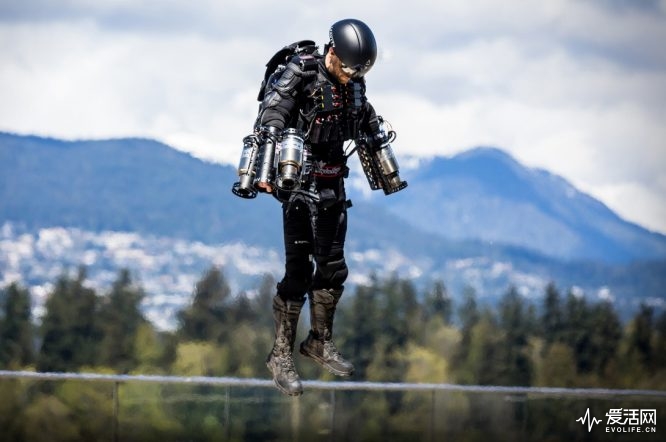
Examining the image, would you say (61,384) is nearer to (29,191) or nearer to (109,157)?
(29,191)

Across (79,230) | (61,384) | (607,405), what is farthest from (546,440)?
(79,230)

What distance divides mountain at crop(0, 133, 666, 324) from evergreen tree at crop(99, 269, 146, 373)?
2819 cm

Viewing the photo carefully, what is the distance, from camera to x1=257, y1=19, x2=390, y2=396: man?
13820 mm

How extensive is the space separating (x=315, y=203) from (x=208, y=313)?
175 feet

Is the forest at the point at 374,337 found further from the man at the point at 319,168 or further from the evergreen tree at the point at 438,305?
the man at the point at 319,168

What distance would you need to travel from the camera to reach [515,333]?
89.9 metres

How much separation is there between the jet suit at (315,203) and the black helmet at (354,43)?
0.40 meters

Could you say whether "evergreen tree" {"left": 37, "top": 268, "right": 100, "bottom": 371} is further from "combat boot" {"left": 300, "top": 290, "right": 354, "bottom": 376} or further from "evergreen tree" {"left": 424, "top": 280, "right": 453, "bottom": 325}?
"combat boot" {"left": 300, "top": 290, "right": 354, "bottom": 376}

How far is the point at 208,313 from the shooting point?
220 feet

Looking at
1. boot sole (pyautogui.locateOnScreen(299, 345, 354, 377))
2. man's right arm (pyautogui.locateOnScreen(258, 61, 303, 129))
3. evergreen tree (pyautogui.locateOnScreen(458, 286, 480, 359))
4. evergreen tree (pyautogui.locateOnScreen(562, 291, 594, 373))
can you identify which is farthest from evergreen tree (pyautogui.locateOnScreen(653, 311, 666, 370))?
man's right arm (pyautogui.locateOnScreen(258, 61, 303, 129))


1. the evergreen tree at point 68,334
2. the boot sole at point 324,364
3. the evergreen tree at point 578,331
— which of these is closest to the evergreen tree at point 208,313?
the evergreen tree at point 68,334

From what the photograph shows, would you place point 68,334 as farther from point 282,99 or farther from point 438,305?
point 282,99

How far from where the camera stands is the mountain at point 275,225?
127250 mm

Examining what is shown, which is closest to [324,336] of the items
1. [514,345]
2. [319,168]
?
[319,168]
